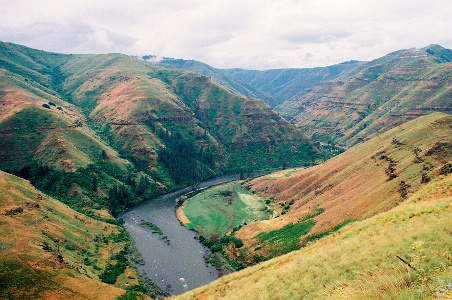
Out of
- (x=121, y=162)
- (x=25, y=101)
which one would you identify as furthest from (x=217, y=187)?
(x=25, y=101)

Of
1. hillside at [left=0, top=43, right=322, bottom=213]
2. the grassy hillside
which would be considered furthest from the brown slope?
hillside at [left=0, top=43, right=322, bottom=213]

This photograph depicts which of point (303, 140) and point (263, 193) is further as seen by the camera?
point (303, 140)

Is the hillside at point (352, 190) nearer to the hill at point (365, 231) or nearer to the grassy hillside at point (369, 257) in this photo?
the hill at point (365, 231)

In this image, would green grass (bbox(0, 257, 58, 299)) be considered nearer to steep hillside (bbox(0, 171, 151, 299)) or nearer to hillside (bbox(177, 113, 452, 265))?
steep hillside (bbox(0, 171, 151, 299))

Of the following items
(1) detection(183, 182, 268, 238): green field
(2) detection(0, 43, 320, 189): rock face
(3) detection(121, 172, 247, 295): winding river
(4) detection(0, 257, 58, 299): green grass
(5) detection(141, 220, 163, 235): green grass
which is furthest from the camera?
(2) detection(0, 43, 320, 189): rock face

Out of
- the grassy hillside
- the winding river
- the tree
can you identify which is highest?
the tree

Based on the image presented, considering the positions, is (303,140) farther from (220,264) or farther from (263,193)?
(220,264)
